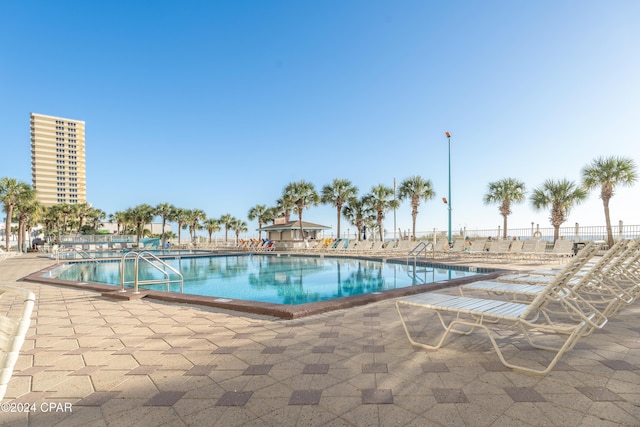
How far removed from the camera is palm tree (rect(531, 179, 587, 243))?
1889 centimetres

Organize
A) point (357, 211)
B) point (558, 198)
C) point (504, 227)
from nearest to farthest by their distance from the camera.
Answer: point (558, 198)
point (504, 227)
point (357, 211)

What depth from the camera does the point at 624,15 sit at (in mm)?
8211

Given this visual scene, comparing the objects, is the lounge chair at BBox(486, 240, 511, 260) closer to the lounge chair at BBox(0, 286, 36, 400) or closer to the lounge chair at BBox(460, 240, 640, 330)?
the lounge chair at BBox(460, 240, 640, 330)

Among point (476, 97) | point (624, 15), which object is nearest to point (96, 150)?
point (476, 97)

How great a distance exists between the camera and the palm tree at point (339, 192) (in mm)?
28922

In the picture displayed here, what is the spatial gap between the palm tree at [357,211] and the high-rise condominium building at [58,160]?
295 ft

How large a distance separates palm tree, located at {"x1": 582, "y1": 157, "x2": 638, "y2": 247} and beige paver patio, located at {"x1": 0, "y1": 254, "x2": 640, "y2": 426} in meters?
18.5

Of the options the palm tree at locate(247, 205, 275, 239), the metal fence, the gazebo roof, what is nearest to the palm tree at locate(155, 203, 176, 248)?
the palm tree at locate(247, 205, 275, 239)

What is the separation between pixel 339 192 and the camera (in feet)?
95.0

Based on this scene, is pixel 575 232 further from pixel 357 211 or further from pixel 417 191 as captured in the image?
pixel 357 211

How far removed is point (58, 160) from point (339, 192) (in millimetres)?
98355

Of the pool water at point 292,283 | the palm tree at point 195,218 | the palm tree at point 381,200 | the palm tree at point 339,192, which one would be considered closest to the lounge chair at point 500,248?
the pool water at point 292,283

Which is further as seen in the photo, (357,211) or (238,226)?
(238,226)

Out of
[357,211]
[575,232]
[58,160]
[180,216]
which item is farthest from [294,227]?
[58,160]
